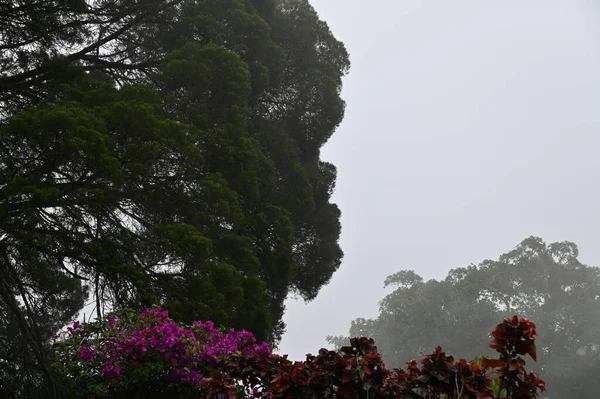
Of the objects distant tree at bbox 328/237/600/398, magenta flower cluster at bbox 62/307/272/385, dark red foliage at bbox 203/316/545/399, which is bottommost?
dark red foliage at bbox 203/316/545/399

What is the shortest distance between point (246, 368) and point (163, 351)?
4.25 ft

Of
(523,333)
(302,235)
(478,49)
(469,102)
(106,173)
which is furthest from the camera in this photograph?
(478,49)

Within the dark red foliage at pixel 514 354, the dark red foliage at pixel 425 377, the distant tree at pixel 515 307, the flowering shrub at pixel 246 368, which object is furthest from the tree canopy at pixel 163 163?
the distant tree at pixel 515 307

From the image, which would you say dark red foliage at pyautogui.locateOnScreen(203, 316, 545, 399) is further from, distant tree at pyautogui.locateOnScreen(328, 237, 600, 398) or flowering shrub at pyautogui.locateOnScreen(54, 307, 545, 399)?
distant tree at pyautogui.locateOnScreen(328, 237, 600, 398)

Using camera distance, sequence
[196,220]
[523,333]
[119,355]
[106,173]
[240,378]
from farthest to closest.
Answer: [196,220] < [106,173] < [119,355] < [240,378] < [523,333]

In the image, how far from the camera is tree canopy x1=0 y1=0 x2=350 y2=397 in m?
6.93

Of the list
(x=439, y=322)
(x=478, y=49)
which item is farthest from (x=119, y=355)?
(x=478, y=49)

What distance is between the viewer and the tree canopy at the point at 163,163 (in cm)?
693

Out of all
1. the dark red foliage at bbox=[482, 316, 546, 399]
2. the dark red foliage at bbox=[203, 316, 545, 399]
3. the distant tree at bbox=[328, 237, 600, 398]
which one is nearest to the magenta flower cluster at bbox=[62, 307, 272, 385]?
the dark red foliage at bbox=[203, 316, 545, 399]

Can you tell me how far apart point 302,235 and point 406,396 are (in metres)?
8.52

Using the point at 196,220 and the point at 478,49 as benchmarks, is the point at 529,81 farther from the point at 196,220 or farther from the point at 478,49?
the point at 196,220

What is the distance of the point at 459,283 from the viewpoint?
34438 mm

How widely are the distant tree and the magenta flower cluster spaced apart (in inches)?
1162

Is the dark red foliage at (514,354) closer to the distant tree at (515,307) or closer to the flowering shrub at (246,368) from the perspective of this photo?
the flowering shrub at (246,368)
